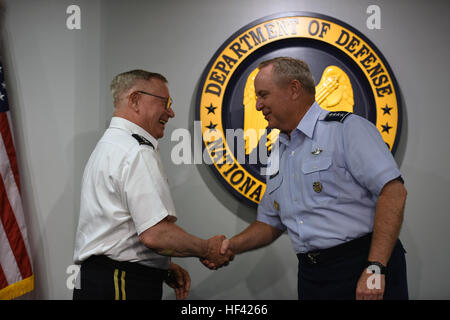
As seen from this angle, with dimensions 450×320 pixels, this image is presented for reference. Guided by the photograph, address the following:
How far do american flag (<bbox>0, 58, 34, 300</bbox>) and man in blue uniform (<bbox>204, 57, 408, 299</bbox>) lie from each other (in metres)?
1.51

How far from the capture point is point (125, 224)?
1.60 m

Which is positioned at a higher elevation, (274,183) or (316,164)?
(316,164)

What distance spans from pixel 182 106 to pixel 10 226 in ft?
4.01

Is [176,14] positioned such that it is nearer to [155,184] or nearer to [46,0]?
[46,0]

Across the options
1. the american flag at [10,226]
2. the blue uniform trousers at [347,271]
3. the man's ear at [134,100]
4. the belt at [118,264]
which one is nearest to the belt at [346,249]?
the blue uniform trousers at [347,271]

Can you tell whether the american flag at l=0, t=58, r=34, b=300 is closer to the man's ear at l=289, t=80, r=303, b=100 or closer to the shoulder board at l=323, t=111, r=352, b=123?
the man's ear at l=289, t=80, r=303, b=100

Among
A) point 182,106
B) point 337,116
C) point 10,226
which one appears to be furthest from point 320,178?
point 10,226

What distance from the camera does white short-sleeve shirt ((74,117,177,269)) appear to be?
5.00 ft

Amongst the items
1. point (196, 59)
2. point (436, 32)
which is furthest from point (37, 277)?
point (436, 32)

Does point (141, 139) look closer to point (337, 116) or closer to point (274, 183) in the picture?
point (274, 183)

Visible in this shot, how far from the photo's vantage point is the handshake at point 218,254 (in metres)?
1.92
